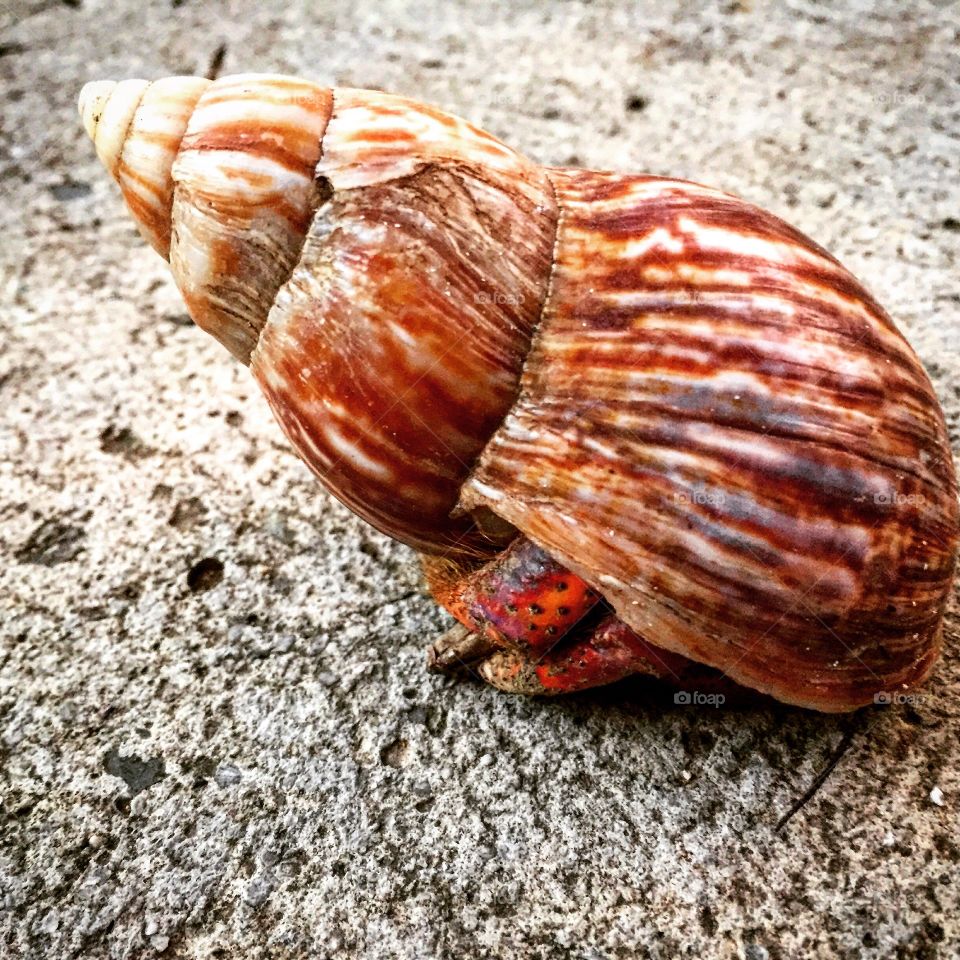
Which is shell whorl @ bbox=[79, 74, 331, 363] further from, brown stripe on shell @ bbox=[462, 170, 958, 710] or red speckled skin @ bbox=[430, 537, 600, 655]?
red speckled skin @ bbox=[430, 537, 600, 655]

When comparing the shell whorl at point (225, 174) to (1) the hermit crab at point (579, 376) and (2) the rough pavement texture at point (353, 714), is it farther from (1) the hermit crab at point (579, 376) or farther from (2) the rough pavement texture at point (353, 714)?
(2) the rough pavement texture at point (353, 714)

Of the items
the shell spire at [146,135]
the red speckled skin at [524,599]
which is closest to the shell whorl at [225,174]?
the shell spire at [146,135]

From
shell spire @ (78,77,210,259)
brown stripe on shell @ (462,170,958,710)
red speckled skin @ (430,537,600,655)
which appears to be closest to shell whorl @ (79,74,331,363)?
shell spire @ (78,77,210,259)

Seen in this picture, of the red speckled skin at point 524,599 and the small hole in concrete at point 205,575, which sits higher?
the red speckled skin at point 524,599

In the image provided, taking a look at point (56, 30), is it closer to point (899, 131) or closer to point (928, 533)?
point (899, 131)

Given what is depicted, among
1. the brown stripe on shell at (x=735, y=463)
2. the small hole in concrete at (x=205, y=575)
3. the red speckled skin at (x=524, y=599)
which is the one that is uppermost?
the brown stripe on shell at (x=735, y=463)

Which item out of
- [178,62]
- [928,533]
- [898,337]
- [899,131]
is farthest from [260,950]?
[178,62]

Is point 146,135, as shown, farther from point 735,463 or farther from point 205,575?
point 735,463
